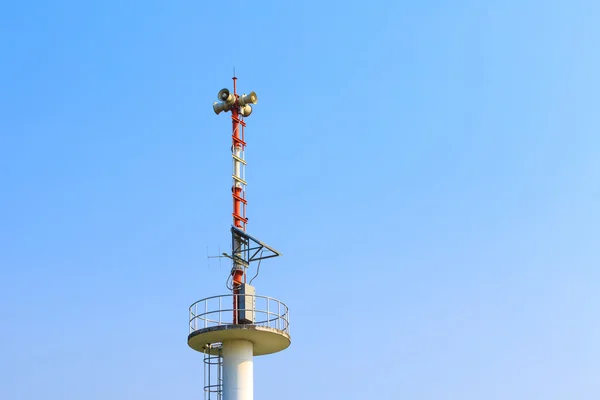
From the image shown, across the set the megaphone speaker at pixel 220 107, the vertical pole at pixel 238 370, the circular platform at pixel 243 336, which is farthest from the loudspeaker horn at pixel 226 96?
the vertical pole at pixel 238 370

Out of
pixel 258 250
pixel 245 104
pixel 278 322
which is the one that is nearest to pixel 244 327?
pixel 278 322

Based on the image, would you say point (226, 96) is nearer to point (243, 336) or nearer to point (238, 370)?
point (243, 336)

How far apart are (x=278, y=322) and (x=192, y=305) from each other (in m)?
4.13

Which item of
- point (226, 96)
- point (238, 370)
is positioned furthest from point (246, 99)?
point (238, 370)

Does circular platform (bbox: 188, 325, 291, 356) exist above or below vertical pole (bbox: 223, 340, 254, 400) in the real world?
above

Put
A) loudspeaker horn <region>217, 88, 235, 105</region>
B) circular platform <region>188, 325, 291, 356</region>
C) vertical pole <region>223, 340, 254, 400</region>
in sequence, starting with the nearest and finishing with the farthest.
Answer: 1. circular platform <region>188, 325, 291, 356</region>
2. vertical pole <region>223, 340, 254, 400</region>
3. loudspeaker horn <region>217, 88, 235, 105</region>

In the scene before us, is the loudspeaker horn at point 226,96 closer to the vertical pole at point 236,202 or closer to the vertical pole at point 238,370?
the vertical pole at point 236,202

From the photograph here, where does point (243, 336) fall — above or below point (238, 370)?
above

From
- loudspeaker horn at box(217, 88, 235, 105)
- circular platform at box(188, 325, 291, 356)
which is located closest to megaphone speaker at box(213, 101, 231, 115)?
loudspeaker horn at box(217, 88, 235, 105)

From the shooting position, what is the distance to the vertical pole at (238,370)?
38906mm

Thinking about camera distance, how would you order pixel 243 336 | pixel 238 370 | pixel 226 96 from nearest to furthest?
pixel 243 336
pixel 238 370
pixel 226 96

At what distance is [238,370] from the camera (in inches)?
1544

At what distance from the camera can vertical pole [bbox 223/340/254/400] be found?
38.9 meters

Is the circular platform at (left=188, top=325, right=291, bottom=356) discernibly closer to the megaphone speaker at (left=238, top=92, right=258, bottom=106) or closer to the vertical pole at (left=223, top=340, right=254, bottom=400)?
the vertical pole at (left=223, top=340, right=254, bottom=400)
